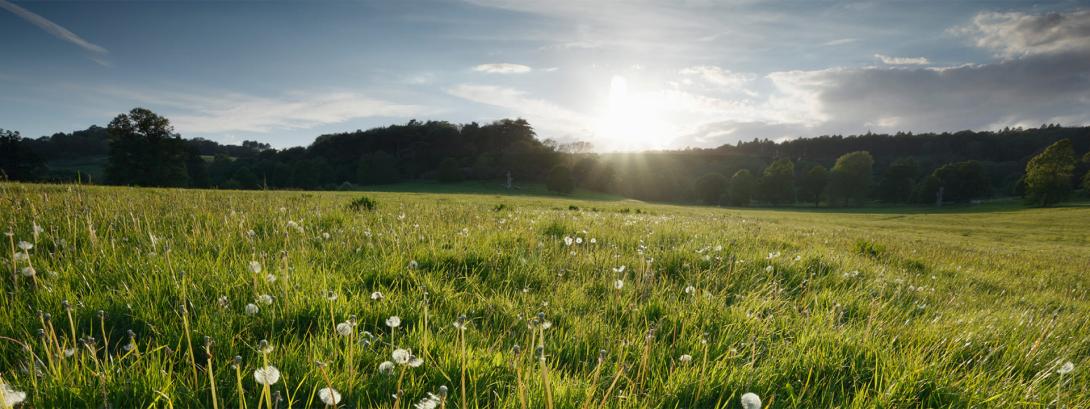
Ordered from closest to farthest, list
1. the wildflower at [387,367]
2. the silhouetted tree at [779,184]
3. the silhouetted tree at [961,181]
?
the wildflower at [387,367] → the silhouetted tree at [961,181] → the silhouetted tree at [779,184]

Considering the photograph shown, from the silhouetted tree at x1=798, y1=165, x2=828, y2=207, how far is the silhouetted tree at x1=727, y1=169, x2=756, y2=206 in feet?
38.4

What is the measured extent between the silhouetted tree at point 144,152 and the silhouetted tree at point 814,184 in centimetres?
12919

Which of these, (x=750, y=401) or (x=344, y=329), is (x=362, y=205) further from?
(x=750, y=401)

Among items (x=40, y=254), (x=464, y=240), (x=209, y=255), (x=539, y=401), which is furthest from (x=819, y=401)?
A: (x=40, y=254)

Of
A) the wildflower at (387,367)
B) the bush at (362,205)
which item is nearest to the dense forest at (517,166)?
the bush at (362,205)

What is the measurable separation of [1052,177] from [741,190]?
4824cm

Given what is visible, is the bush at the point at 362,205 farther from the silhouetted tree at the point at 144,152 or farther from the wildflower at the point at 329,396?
the silhouetted tree at the point at 144,152

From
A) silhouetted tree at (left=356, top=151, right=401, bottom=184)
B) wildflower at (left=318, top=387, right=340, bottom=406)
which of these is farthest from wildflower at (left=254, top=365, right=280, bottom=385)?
silhouetted tree at (left=356, top=151, right=401, bottom=184)

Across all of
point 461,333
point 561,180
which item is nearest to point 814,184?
point 561,180

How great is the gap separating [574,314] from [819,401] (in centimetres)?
157

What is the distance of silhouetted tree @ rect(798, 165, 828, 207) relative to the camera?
320 ft

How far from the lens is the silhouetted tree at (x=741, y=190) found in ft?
331

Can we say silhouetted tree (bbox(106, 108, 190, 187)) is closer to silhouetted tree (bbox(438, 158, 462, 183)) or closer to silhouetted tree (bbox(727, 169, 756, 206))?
silhouetted tree (bbox(438, 158, 462, 183))

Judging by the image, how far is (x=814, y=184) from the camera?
9844cm
